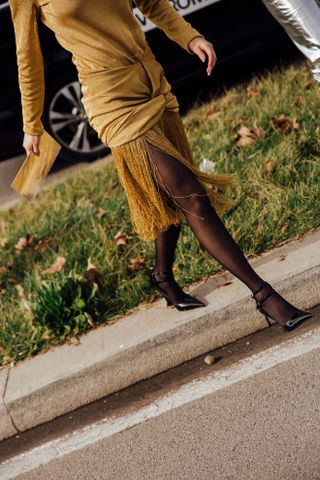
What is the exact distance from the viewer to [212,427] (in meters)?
3.00

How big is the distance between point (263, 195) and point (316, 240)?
589mm

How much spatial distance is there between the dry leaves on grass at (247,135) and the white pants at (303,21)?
531 mm

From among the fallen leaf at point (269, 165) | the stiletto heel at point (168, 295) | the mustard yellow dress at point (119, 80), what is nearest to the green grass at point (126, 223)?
the fallen leaf at point (269, 165)

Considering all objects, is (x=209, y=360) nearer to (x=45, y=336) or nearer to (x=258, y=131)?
(x=45, y=336)

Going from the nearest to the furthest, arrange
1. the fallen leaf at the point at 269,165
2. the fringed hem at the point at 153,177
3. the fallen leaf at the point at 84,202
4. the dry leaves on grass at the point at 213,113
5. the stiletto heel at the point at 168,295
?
1. the fringed hem at the point at 153,177
2. the stiletto heel at the point at 168,295
3. the fallen leaf at the point at 269,165
4. the fallen leaf at the point at 84,202
5. the dry leaves on grass at the point at 213,113

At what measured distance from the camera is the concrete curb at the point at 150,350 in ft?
11.3

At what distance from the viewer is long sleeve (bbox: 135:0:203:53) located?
3357 millimetres

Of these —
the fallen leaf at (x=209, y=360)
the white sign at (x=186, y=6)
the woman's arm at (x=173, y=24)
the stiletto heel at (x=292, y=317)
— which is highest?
the woman's arm at (x=173, y=24)

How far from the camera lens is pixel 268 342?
338 cm

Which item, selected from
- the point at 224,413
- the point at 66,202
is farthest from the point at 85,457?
the point at 66,202

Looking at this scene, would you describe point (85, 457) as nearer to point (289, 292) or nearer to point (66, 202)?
point (289, 292)

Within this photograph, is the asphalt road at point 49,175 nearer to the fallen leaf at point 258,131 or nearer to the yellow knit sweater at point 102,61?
the fallen leaf at point 258,131

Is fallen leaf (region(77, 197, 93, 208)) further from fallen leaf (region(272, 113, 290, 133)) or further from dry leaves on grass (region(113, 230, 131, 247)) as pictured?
fallen leaf (region(272, 113, 290, 133))

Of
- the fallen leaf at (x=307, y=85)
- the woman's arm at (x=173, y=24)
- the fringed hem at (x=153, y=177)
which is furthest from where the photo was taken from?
the fallen leaf at (x=307, y=85)
